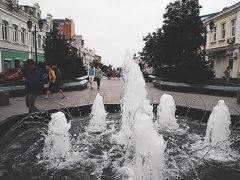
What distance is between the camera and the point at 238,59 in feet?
88.7

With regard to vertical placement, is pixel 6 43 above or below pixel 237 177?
above

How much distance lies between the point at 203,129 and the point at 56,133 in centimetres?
397

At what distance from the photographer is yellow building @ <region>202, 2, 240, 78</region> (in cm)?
2725

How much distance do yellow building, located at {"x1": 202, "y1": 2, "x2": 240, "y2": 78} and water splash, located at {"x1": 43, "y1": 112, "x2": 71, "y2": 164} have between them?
24160 mm

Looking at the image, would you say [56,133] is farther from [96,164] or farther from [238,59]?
[238,59]

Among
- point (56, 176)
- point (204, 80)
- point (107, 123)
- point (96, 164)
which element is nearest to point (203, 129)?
point (107, 123)

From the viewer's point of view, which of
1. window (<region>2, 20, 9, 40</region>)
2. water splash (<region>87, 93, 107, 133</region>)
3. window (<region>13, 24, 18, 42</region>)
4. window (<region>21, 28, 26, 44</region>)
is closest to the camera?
water splash (<region>87, 93, 107, 133</region>)

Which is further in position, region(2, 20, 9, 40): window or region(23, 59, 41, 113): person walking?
region(2, 20, 9, 40): window

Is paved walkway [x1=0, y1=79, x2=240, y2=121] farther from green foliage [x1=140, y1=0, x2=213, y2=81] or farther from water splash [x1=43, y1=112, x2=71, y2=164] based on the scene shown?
green foliage [x1=140, y1=0, x2=213, y2=81]

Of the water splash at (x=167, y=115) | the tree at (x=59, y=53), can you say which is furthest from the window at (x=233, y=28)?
the water splash at (x=167, y=115)

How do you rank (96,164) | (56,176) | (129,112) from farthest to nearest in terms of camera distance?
(129,112) < (96,164) < (56,176)

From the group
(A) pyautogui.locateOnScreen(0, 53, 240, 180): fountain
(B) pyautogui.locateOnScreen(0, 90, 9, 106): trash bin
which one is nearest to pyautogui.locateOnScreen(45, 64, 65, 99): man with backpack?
(B) pyautogui.locateOnScreen(0, 90, 9, 106): trash bin

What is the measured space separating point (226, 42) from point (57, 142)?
28935 mm

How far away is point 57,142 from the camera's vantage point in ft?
16.2
